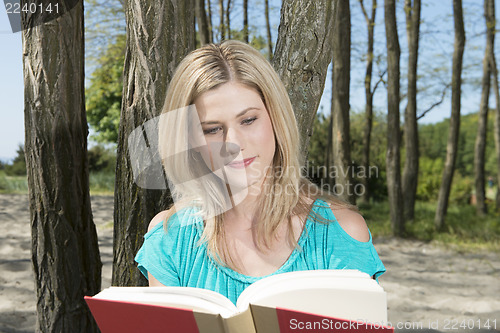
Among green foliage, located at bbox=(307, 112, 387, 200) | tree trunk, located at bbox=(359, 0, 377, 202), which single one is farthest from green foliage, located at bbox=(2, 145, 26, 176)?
tree trunk, located at bbox=(359, 0, 377, 202)

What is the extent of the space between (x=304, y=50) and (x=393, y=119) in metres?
6.99

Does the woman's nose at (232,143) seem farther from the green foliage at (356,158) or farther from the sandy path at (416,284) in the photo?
the green foliage at (356,158)

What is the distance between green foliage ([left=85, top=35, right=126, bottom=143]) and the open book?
50.0 feet

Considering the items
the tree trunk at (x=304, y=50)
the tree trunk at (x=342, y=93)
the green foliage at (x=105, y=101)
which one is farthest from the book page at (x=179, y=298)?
the green foliage at (x=105, y=101)

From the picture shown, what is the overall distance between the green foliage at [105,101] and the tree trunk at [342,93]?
387 inches

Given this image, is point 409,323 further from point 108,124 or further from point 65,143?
point 108,124

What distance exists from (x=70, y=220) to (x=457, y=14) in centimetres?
826

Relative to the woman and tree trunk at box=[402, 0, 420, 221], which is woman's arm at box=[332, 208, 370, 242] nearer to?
the woman

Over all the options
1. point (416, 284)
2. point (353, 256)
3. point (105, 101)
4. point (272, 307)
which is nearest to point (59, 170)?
point (353, 256)

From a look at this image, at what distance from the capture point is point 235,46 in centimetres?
191

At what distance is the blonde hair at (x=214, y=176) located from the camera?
186 cm

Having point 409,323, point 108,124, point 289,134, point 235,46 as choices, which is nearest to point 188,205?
point 289,134

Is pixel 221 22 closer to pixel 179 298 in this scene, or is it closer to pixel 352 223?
pixel 352 223

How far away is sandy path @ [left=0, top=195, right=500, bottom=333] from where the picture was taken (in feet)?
16.1
